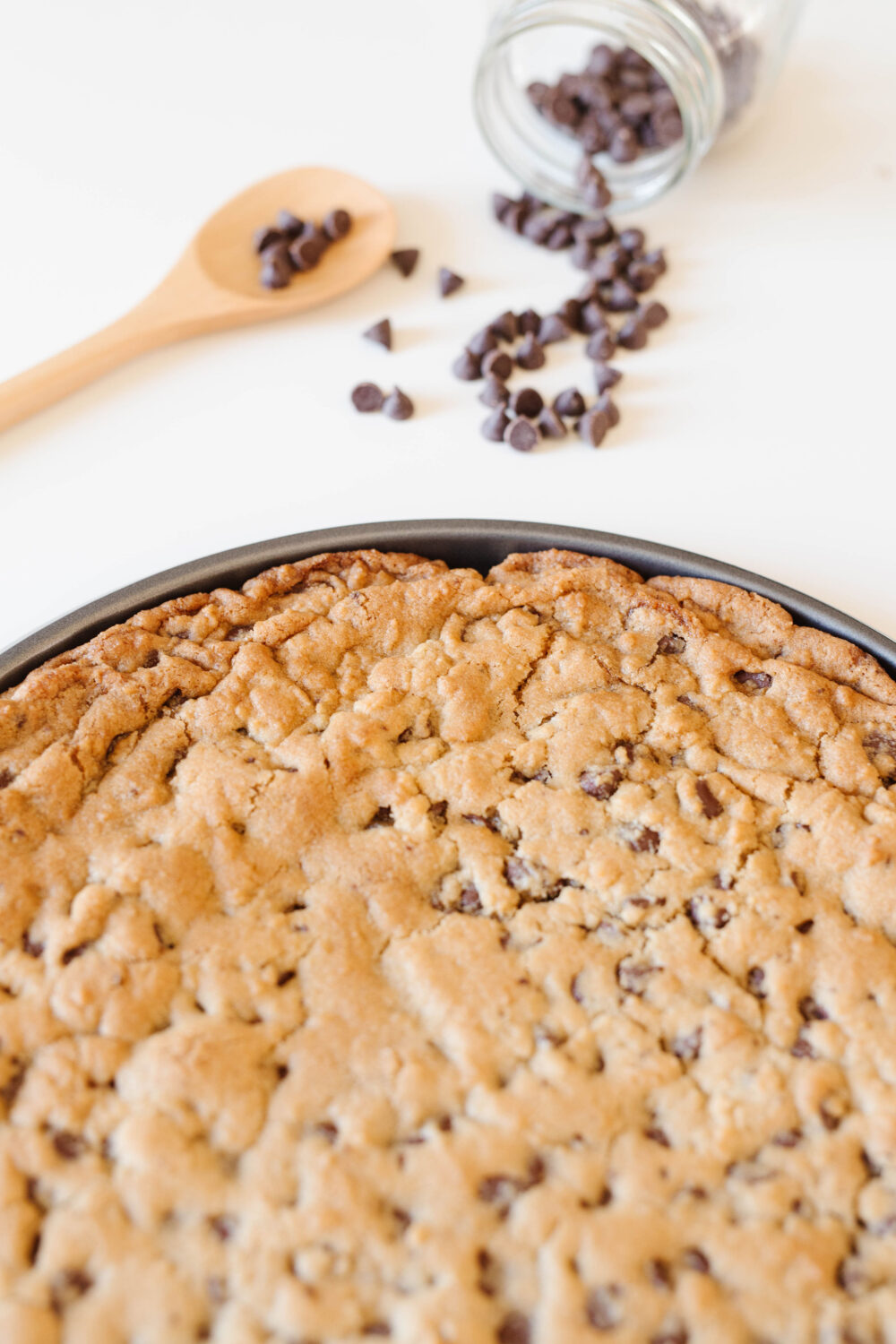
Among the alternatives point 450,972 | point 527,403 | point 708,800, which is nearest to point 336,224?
point 527,403

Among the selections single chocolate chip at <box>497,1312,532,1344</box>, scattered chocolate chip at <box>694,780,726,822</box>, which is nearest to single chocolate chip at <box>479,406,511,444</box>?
scattered chocolate chip at <box>694,780,726,822</box>

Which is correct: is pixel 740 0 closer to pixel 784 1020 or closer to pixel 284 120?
pixel 284 120

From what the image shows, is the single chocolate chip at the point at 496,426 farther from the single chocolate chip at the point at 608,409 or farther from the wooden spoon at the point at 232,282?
the wooden spoon at the point at 232,282

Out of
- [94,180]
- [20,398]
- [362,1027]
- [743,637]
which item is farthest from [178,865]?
[94,180]

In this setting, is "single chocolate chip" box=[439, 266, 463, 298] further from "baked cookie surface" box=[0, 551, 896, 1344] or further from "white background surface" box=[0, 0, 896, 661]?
"baked cookie surface" box=[0, 551, 896, 1344]

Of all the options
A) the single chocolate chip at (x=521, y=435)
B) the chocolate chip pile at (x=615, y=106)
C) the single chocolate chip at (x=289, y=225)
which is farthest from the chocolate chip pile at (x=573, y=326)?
the single chocolate chip at (x=289, y=225)
